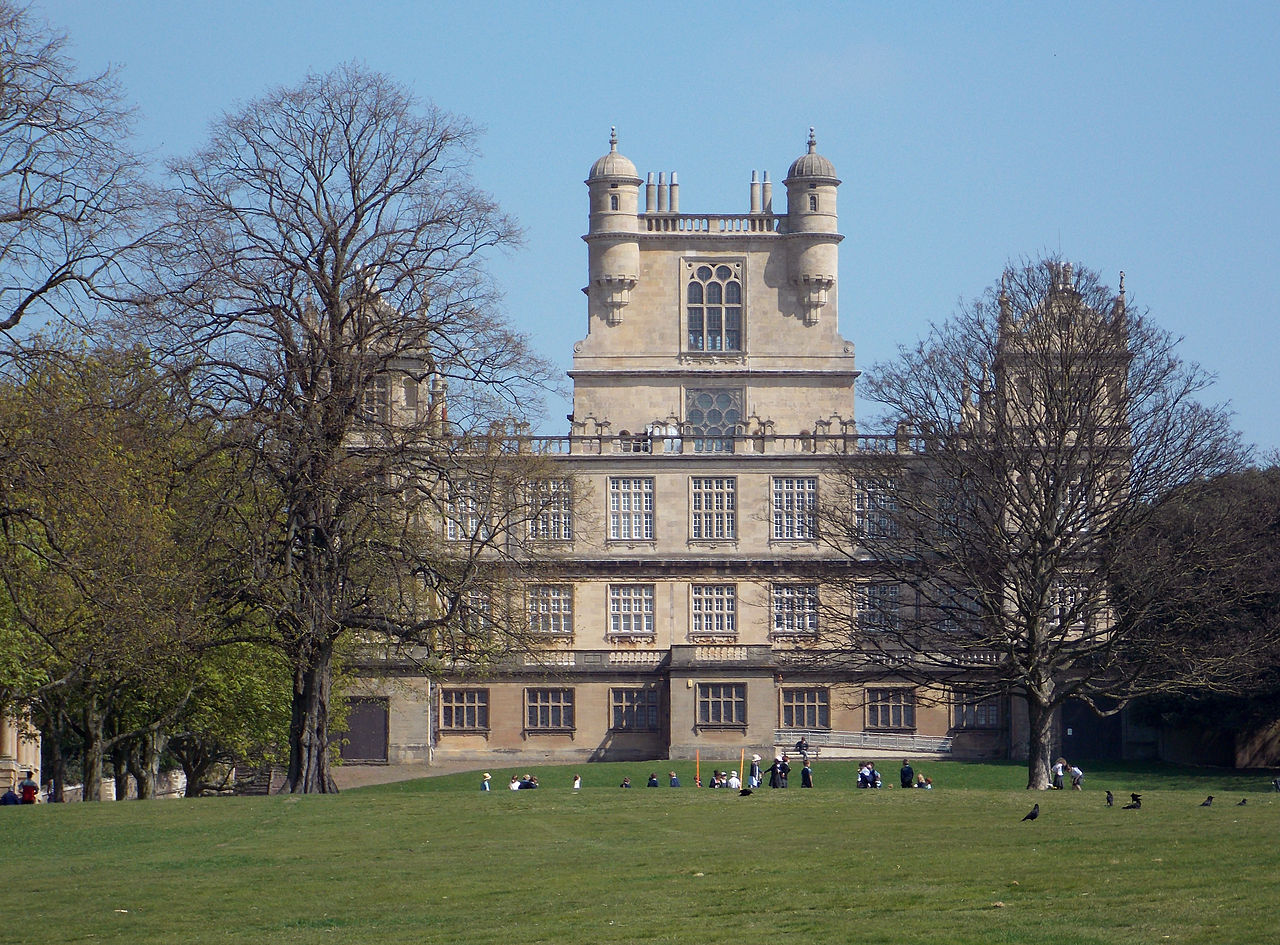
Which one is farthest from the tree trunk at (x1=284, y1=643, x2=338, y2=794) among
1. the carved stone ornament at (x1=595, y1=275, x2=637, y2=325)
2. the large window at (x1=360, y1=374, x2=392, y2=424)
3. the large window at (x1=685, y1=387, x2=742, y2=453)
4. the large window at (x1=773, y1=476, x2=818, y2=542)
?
the carved stone ornament at (x1=595, y1=275, x2=637, y2=325)

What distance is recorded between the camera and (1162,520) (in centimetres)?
4350

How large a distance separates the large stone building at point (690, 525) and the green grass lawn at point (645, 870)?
23080 mm

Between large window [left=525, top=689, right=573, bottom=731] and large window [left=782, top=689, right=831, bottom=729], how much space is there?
7.82 m

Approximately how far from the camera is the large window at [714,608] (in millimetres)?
71000

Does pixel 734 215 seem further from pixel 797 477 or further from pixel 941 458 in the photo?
pixel 941 458

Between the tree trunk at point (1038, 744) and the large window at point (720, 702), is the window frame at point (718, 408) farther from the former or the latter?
the tree trunk at point (1038, 744)

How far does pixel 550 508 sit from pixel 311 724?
747 inches

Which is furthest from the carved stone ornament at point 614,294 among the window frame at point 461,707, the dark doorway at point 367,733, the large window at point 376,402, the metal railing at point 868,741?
the large window at point 376,402

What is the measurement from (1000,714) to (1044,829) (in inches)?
1659

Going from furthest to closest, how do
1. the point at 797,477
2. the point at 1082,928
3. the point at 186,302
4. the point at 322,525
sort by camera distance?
the point at 797,477 → the point at 322,525 → the point at 186,302 → the point at 1082,928

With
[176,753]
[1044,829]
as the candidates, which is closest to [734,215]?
[176,753]

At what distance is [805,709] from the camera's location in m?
67.3

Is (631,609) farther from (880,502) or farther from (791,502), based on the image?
(880,502)

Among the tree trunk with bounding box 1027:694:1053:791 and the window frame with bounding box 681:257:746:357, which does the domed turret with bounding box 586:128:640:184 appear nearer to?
the window frame with bounding box 681:257:746:357
